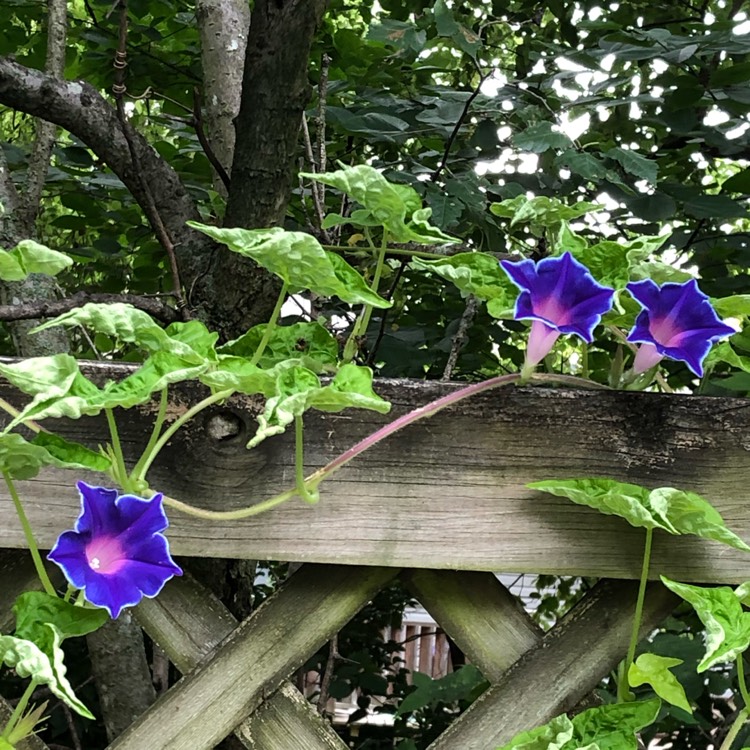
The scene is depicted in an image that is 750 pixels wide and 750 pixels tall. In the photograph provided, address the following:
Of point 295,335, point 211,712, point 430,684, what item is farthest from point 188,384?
point 430,684

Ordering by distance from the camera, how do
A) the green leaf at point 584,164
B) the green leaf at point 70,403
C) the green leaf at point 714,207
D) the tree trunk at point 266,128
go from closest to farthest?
the green leaf at point 70,403, the tree trunk at point 266,128, the green leaf at point 584,164, the green leaf at point 714,207

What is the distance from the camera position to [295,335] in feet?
2.48

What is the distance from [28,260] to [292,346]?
A: 22 cm

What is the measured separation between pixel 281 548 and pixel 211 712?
0.16m

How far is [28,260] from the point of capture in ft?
2.16

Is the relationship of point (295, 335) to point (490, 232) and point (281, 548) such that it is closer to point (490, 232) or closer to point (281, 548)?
point (281, 548)

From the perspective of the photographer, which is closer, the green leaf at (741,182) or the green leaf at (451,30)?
the green leaf at (451,30)

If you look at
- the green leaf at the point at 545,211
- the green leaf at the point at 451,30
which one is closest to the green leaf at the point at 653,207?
the green leaf at the point at 451,30

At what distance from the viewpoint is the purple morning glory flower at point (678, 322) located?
640mm

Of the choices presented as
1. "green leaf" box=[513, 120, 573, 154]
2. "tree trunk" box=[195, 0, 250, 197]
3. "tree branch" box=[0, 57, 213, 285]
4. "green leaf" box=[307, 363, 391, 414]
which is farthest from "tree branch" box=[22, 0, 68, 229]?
"green leaf" box=[307, 363, 391, 414]

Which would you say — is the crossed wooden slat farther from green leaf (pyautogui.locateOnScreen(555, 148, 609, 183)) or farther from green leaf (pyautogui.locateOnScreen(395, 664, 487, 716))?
green leaf (pyautogui.locateOnScreen(395, 664, 487, 716))

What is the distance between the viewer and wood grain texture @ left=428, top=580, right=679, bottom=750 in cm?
77

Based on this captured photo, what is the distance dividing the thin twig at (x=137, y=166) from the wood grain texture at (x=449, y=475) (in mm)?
267

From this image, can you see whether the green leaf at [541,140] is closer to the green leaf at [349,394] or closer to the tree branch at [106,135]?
the tree branch at [106,135]
